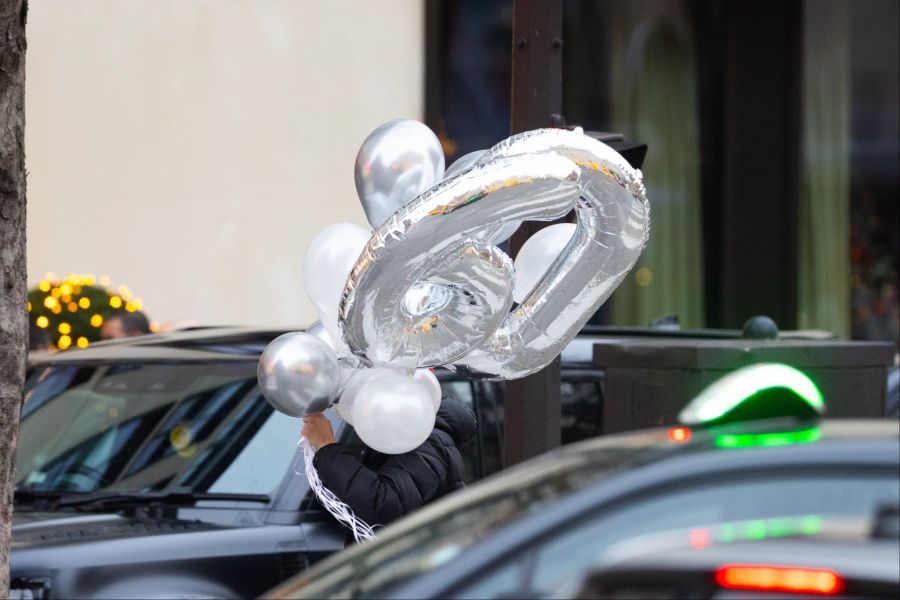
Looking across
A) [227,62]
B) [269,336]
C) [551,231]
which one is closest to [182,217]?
[227,62]

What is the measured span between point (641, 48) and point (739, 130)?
40.1 inches

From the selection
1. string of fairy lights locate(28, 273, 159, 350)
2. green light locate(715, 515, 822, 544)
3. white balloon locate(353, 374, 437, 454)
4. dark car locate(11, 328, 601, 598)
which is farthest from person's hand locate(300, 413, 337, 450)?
string of fairy lights locate(28, 273, 159, 350)

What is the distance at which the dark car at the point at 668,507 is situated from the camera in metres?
1.80

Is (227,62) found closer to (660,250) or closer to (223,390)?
(660,250)

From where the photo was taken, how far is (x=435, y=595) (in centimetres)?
186

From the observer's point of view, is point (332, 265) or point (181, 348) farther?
point (181, 348)

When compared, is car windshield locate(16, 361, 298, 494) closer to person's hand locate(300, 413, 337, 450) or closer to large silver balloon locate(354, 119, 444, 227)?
person's hand locate(300, 413, 337, 450)

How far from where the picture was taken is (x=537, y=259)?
3.81 meters

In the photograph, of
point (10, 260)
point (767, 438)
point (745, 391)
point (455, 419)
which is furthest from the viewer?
point (455, 419)

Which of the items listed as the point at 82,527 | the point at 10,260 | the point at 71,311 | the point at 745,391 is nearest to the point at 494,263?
the point at 10,260

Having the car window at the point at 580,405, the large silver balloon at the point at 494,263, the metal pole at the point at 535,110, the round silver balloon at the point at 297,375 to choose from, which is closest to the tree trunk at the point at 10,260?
the round silver balloon at the point at 297,375

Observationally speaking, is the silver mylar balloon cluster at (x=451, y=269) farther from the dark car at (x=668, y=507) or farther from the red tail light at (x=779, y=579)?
the red tail light at (x=779, y=579)

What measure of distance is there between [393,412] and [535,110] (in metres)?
Result: 1.48

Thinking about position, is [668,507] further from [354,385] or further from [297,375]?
[354,385]
